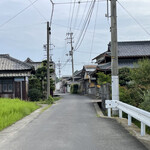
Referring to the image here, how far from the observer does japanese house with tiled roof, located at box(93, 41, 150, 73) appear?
80.2ft

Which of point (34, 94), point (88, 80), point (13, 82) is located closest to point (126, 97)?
point (34, 94)

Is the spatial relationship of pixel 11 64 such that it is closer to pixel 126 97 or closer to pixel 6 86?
pixel 6 86

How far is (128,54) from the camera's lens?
26.2 metres

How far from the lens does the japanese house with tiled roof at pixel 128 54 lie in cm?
2445

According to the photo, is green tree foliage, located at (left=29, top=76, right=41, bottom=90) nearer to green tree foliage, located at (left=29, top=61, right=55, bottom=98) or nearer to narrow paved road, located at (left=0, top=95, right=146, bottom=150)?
green tree foliage, located at (left=29, top=61, right=55, bottom=98)

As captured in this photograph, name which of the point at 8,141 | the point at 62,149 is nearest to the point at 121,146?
the point at 62,149

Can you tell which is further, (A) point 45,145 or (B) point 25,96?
(B) point 25,96

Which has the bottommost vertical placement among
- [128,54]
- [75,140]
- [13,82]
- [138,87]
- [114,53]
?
[75,140]

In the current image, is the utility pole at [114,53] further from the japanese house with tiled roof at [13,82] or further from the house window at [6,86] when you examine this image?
the house window at [6,86]


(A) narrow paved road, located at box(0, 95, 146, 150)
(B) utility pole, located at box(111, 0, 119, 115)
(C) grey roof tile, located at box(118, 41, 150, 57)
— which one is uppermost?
(C) grey roof tile, located at box(118, 41, 150, 57)

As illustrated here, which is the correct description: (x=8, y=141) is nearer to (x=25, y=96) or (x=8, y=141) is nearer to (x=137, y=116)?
(x=137, y=116)

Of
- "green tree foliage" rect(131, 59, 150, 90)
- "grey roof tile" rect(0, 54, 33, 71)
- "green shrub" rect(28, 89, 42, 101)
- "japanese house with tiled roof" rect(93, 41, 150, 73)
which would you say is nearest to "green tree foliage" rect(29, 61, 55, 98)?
"green shrub" rect(28, 89, 42, 101)

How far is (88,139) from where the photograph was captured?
20.4 feet

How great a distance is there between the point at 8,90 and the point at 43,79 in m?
4.77
